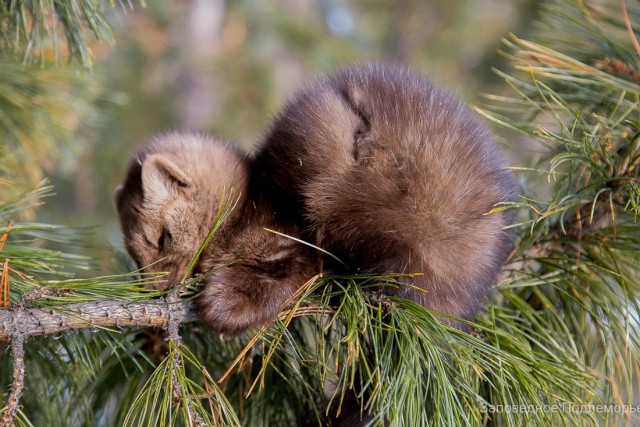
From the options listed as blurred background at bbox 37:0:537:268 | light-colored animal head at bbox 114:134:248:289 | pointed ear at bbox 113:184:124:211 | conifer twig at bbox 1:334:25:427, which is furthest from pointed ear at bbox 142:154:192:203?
blurred background at bbox 37:0:537:268

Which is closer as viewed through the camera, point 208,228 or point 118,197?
point 208,228

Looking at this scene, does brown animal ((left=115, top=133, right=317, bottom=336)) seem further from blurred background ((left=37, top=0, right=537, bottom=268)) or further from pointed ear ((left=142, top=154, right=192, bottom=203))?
blurred background ((left=37, top=0, right=537, bottom=268))

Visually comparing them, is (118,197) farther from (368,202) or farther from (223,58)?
(223,58)

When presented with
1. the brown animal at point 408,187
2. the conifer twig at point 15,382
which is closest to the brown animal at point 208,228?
the brown animal at point 408,187

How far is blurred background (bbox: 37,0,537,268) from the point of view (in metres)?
4.32

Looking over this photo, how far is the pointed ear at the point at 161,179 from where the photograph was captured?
4.71 feet

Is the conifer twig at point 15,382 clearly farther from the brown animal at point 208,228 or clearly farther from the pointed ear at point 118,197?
the pointed ear at point 118,197

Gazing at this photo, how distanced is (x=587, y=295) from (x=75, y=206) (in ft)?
18.6

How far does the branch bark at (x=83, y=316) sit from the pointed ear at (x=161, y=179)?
46 centimetres

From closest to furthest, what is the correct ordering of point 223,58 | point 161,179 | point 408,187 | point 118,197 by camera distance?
1. point 408,187
2. point 161,179
3. point 118,197
4. point 223,58

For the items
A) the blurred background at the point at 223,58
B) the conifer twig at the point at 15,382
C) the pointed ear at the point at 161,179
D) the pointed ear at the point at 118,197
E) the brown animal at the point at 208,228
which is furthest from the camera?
the blurred background at the point at 223,58

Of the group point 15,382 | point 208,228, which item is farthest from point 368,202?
point 15,382

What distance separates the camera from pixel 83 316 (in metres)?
0.98

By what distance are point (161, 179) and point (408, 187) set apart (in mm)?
619
